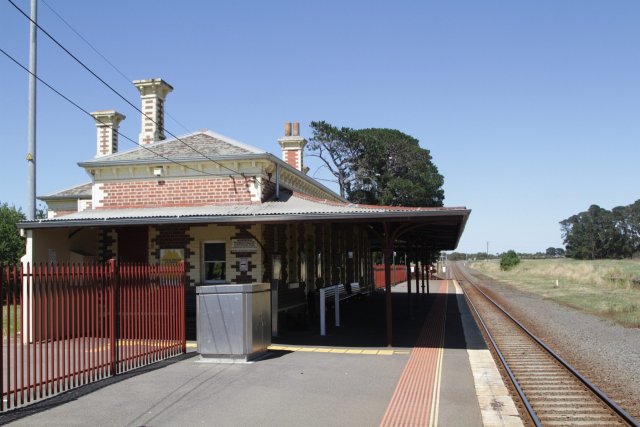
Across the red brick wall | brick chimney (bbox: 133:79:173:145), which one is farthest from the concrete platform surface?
brick chimney (bbox: 133:79:173:145)

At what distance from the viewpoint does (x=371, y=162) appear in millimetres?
55500

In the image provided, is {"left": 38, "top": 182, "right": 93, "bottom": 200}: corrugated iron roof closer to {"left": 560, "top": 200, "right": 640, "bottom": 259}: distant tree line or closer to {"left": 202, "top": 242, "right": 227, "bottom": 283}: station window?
{"left": 202, "top": 242, "right": 227, "bottom": 283}: station window

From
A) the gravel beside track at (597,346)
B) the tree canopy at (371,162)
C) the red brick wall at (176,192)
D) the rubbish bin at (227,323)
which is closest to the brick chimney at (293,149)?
the red brick wall at (176,192)

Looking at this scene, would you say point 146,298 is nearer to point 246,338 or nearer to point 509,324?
point 246,338

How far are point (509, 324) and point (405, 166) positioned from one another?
39042mm

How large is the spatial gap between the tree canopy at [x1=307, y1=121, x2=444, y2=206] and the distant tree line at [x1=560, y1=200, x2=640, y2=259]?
287 ft

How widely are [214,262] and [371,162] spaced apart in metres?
41.4

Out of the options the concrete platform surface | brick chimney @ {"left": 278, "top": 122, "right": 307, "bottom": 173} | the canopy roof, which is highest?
brick chimney @ {"left": 278, "top": 122, "right": 307, "bottom": 173}

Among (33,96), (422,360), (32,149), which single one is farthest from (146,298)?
(33,96)

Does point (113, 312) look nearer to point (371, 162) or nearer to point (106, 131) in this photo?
point (106, 131)

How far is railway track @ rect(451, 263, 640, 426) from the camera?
6.98 metres

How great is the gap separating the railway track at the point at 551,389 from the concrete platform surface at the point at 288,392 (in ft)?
2.33

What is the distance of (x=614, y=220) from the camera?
137 metres

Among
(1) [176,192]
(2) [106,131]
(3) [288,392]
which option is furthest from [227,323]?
(2) [106,131]
